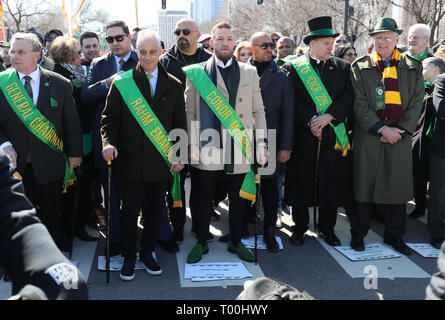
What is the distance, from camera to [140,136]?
12.4 feet

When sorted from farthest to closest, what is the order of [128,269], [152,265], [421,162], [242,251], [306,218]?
[421,162] < [306,218] < [242,251] < [152,265] < [128,269]

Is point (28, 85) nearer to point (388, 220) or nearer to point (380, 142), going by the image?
point (380, 142)

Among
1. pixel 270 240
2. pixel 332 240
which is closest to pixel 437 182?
pixel 332 240

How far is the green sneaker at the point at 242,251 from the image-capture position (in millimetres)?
4223

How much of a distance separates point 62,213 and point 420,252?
360 cm

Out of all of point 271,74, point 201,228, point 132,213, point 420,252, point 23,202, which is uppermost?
point 271,74

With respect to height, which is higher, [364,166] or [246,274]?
[364,166]

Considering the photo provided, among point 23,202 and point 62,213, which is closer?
point 23,202

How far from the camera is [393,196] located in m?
4.49

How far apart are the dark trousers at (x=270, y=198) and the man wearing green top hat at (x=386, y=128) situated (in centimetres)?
82

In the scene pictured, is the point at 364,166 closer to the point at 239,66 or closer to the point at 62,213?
the point at 239,66

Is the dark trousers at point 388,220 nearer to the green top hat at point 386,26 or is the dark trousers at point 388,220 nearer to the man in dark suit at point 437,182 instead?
the man in dark suit at point 437,182

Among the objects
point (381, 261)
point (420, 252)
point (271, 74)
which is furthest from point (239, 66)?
point (420, 252)

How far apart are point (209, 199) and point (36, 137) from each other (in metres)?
1.63
